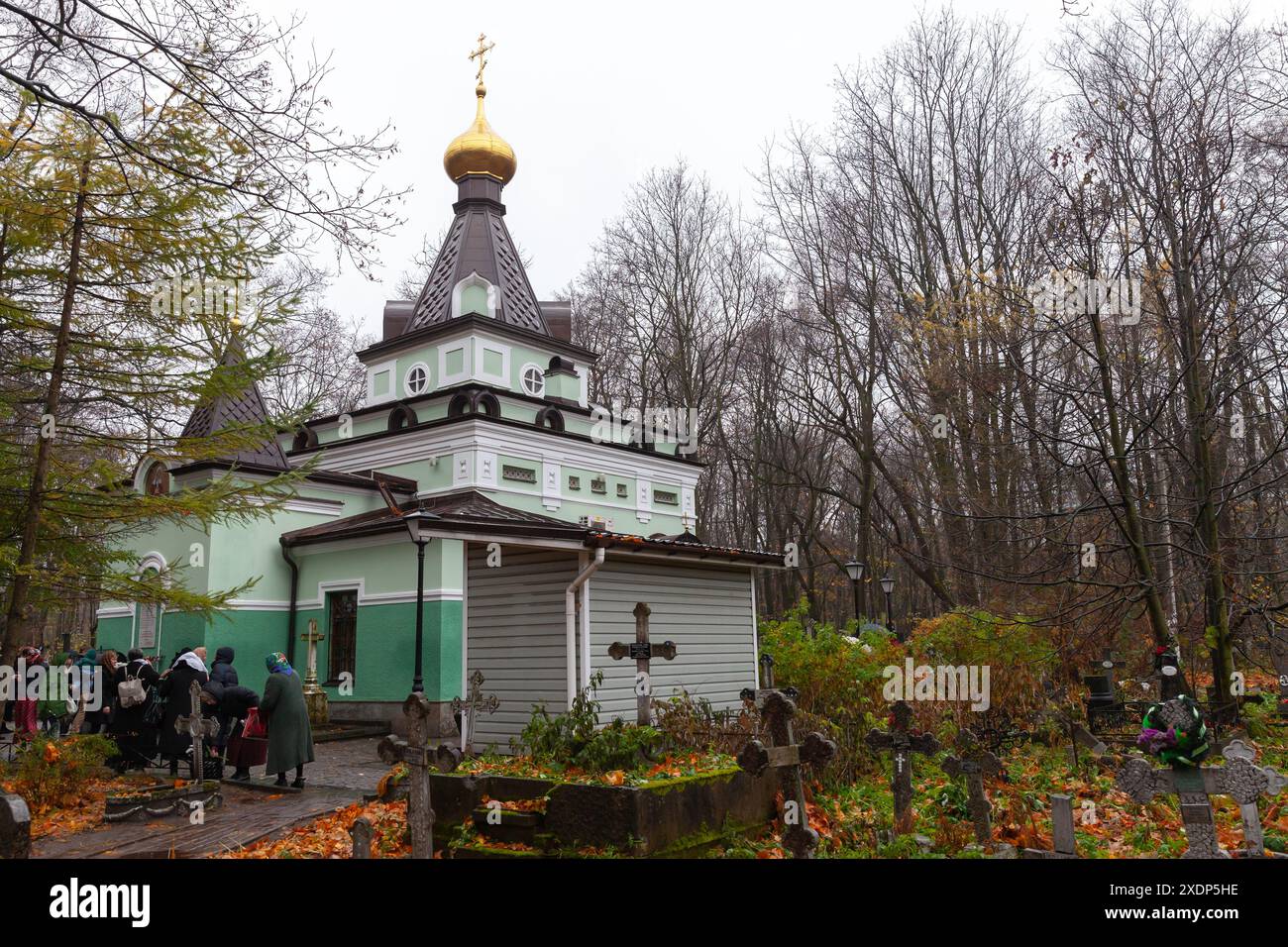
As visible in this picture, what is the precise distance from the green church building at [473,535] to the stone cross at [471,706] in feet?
1.44

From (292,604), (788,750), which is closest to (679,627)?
(788,750)

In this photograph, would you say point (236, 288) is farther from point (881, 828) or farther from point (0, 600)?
point (881, 828)

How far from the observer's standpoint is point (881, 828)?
7.05 m

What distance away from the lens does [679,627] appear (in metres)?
15.2

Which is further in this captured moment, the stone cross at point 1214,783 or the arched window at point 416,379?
the arched window at point 416,379

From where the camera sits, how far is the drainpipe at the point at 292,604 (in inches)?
762

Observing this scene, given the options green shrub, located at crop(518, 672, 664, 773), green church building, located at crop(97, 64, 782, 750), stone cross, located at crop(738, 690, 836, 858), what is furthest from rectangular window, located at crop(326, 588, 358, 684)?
stone cross, located at crop(738, 690, 836, 858)

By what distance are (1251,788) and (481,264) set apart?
23.8 meters

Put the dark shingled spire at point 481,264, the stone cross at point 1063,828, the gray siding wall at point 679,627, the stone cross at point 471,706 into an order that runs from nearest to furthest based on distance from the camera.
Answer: the stone cross at point 1063,828, the stone cross at point 471,706, the gray siding wall at point 679,627, the dark shingled spire at point 481,264

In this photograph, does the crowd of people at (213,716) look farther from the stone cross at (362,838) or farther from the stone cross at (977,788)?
the stone cross at (977,788)

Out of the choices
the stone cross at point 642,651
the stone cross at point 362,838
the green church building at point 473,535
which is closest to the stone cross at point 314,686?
the green church building at point 473,535

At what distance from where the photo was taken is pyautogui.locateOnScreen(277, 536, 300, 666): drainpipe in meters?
19.3

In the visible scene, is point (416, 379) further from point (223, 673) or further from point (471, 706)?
point (471, 706)
